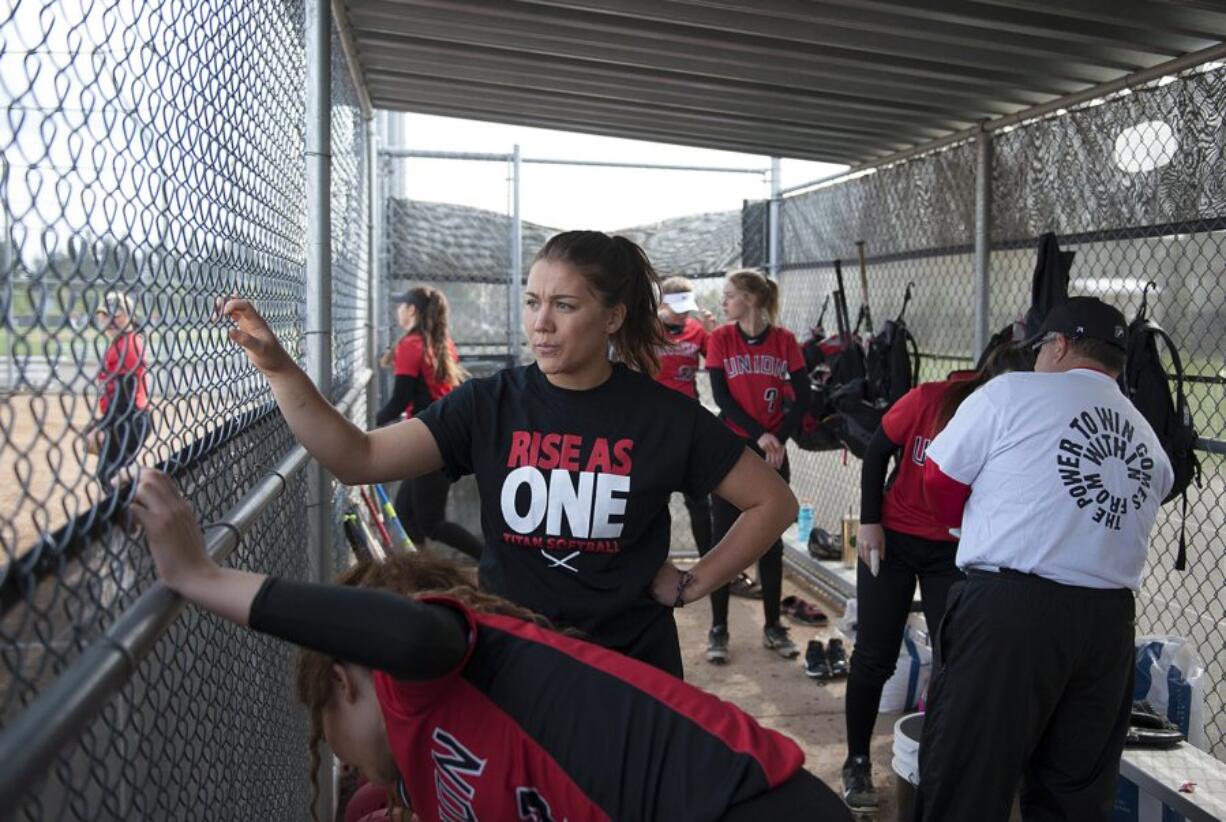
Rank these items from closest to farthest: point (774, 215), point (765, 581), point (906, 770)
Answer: point (906, 770)
point (765, 581)
point (774, 215)

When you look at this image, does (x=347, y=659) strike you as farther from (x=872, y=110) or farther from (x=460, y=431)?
(x=872, y=110)

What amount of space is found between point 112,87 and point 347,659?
842 mm

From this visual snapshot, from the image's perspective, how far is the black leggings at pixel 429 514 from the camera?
678 cm

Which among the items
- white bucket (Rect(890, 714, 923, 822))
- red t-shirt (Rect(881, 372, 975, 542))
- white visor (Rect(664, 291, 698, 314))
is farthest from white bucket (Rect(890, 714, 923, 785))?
white visor (Rect(664, 291, 698, 314))

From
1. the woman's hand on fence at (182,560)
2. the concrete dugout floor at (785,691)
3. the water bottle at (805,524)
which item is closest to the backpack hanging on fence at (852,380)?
the concrete dugout floor at (785,691)

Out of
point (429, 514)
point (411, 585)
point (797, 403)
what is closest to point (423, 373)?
point (429, 514)

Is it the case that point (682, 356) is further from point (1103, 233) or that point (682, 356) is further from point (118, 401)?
point (118, 401)

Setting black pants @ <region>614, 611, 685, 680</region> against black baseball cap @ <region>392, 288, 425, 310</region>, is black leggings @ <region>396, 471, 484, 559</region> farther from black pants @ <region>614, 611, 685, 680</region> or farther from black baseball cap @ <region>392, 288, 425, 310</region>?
black pants @ <region>614, 611, 685, 680</region>

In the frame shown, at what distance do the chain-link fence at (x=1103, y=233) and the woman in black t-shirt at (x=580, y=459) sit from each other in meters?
3.00

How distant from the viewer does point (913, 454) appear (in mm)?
4184

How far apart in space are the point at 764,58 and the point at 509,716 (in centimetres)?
442

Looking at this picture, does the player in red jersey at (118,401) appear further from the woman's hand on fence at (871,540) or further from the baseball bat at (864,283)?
the baseball bat at (864,283)

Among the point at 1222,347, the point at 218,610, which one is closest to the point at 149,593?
the point at 218,610

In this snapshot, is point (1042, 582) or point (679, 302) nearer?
point (1042, 582)
